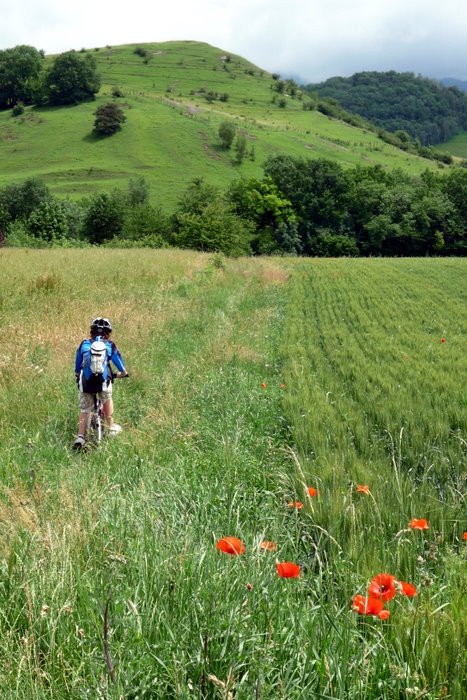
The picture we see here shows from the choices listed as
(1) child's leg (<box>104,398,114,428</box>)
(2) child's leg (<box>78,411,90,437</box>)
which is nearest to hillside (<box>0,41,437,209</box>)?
(1) child's leg (<box>104,398,114,428</box>)

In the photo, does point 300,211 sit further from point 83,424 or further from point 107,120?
point 83,424

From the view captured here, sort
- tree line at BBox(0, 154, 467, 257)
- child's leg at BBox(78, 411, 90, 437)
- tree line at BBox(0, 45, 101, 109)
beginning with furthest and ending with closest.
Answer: tree line at BBox(0, 45, 101, 109)
tree line at BBox(0, 154, 467, 257)
child's leg at BBox(78, 411, 90, 437)

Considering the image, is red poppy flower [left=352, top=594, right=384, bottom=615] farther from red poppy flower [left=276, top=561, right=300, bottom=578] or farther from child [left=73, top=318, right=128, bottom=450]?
child [left=73, top=318, right=128, bottom=450]

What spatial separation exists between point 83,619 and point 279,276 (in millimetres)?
25228

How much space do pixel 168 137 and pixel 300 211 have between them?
3106 cm

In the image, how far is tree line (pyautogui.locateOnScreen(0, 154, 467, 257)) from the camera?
52.6 metres

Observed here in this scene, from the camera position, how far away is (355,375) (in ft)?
27.5

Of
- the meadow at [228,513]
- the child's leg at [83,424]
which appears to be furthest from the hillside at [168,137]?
the child's leg at [83,424]

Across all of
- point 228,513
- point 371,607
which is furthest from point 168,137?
point 371,607

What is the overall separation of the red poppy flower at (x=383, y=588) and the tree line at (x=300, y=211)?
46.9m

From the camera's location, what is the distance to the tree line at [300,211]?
2069 inches

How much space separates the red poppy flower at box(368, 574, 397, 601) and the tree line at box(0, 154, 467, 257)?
154 feet

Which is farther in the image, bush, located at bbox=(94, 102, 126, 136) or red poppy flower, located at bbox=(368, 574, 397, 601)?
bush, located at bbox=(94, 102, 126, 136)

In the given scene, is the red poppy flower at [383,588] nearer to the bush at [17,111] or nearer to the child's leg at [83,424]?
the child's leg at [83,424]
